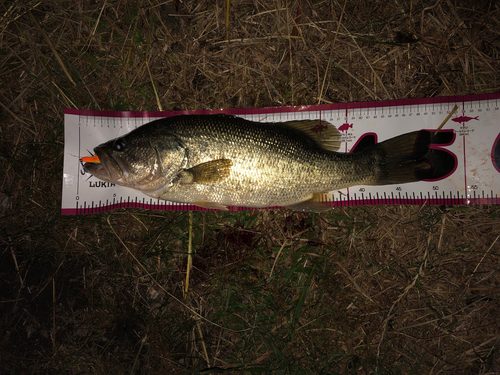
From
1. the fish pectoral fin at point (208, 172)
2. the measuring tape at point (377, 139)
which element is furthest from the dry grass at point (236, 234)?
the fish pectoral fin at point (208, 172)

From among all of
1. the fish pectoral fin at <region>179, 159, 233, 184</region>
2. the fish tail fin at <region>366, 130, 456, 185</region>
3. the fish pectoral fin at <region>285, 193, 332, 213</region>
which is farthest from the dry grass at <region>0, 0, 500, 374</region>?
the fish pectoral fin at <region>179, 159, 233, 184</region>

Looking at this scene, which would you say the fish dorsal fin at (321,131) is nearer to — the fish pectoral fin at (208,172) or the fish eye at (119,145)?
the fish pectoral fin at (208,172)

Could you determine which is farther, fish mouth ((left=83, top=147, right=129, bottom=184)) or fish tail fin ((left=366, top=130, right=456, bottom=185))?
fish tail fin ((left=366, top=130, right=456, bottom=185))

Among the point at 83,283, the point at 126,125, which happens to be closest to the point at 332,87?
the point at 126,125

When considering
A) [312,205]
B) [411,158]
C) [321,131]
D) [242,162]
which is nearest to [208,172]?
[242,162]

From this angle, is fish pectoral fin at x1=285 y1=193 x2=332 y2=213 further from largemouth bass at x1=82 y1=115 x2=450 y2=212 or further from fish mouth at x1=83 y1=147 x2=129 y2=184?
fish mouth at x1=83 y1=147 x2=129 y2=184
